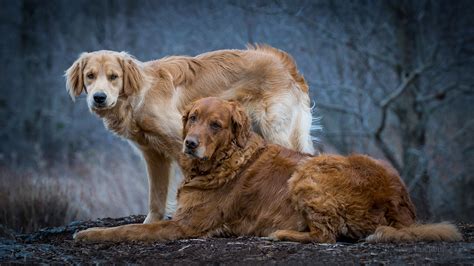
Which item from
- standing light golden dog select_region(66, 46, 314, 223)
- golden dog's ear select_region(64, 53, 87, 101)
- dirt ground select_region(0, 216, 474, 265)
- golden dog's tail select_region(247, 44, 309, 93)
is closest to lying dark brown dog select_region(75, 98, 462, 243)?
dirt ground select_region(0, 216, 474, 265)

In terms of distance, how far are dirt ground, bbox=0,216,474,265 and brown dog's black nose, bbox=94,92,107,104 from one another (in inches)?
59.7

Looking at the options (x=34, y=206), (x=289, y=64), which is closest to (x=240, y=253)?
(x=289, y=64)

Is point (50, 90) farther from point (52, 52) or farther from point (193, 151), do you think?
point (193, 151)

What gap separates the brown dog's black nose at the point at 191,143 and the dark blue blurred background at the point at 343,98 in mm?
4986

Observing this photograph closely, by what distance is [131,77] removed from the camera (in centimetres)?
764

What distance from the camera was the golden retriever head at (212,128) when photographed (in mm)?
6387

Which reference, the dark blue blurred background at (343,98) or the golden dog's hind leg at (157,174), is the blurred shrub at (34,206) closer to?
the dark blue blurred background at (343,98)

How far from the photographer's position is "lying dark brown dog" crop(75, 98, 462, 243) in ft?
20.1

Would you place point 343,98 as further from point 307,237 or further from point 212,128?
point 307,237

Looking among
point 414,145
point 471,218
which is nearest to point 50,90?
point 414,145

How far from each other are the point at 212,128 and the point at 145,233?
3.27ft

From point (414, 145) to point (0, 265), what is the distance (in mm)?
8747

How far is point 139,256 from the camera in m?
5.86

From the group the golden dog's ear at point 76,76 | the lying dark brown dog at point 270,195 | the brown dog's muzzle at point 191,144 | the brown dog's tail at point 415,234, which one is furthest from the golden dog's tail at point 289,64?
the brown dog's tail at point 415,234
